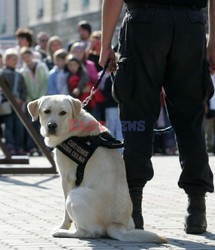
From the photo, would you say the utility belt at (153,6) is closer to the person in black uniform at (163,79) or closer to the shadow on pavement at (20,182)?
the person in black uniform at (163,79)

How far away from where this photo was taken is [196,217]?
6660 millimetres

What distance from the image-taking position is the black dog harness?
21.1ft

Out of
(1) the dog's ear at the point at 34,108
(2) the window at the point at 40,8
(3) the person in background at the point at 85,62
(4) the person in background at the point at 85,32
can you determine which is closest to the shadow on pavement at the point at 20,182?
(1) the dog's ear at the point at 34,108

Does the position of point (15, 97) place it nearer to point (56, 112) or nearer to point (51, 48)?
point (51, 48)

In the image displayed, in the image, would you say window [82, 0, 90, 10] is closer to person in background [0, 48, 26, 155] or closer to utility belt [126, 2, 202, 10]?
person in background [0, 48, 26, 155]

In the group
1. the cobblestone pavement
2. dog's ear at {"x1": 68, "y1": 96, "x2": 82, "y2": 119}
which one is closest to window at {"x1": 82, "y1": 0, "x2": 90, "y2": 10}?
the cobblestone pavement

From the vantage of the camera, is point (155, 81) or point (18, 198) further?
point (18, 198)

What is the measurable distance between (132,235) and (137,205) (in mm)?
593

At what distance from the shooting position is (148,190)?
9.78 m

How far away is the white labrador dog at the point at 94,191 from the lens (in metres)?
6.22

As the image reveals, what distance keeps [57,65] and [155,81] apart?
35.2ft

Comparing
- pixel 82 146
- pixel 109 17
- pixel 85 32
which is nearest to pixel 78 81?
pixel 85 32

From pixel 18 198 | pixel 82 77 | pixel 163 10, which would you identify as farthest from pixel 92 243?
pixel 82 77

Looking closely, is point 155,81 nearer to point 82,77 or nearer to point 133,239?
point 133,239
